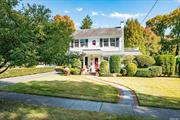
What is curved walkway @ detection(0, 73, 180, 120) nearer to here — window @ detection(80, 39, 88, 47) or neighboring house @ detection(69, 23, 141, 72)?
neighboring house @ detection(69, 23, 141, 72)

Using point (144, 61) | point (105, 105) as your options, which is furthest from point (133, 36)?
point (105, 105)

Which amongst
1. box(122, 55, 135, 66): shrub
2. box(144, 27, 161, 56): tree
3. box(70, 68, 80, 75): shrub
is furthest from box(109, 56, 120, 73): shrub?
box(144, 27, 161, 56): tree

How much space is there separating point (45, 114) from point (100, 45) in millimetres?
28631

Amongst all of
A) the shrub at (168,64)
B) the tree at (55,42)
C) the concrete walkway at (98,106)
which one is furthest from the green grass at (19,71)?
the shrub at (168,64)

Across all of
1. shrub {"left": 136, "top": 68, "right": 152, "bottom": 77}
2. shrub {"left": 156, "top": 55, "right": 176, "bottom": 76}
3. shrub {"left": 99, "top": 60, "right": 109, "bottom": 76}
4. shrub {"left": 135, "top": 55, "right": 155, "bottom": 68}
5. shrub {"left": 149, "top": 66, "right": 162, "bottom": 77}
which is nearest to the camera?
shrub {"left": 136, "top": 68, "right": 152, "bottom": 77}

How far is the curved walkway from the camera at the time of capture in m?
9.22

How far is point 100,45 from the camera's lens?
121 feet

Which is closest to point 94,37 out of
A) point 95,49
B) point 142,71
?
point 95,49

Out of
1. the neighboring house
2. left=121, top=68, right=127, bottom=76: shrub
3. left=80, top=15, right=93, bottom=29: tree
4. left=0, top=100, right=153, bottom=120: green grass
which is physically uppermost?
left=80, top=15, right=93, bottom=29: tree

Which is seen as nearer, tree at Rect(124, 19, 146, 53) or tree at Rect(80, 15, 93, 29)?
tree at Rect(124, 19, 146, 53)

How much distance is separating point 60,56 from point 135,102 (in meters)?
4.60

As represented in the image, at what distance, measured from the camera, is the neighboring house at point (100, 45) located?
34406 mm

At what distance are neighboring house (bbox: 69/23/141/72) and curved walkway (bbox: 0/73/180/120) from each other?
20.8m

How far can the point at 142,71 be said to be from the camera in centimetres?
2544
